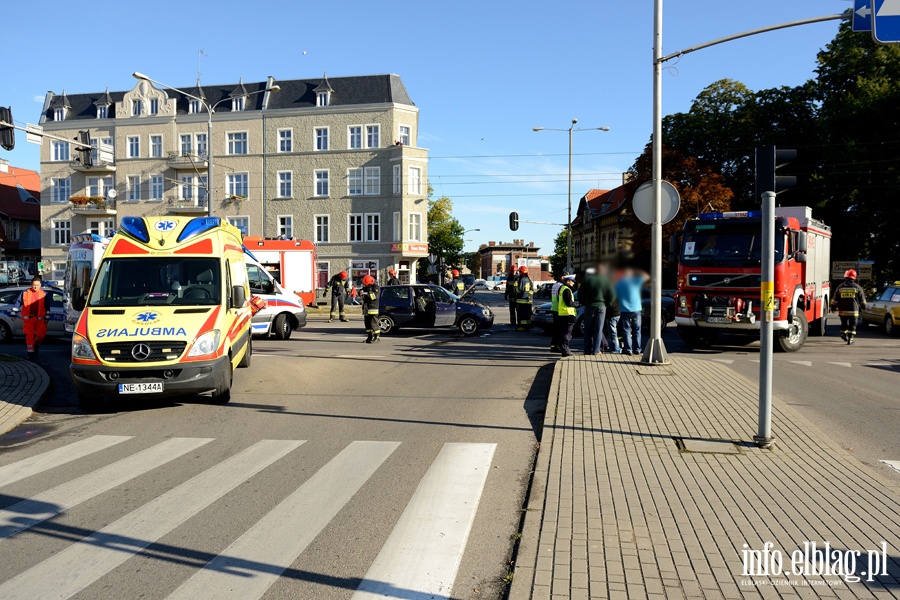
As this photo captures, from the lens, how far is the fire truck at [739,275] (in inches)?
568

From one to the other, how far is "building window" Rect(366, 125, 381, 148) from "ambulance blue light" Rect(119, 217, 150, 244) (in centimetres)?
4258

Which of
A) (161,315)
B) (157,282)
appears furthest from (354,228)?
(161,315)

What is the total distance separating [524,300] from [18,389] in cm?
1451

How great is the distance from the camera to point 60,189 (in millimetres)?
58625

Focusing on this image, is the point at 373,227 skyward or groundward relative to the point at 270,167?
groundward

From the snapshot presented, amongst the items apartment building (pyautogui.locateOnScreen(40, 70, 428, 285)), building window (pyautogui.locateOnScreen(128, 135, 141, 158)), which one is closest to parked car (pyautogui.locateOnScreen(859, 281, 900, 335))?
apartment building (pyautogui.locateOnScreen(40, 70, 428, 285))

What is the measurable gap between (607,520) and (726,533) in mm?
791

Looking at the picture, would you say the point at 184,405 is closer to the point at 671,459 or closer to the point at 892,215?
the point at 671,459

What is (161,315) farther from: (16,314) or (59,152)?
(59,152)

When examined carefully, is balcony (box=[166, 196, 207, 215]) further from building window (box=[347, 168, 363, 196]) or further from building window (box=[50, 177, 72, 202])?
building window (box=[347, 168, 363, 196])

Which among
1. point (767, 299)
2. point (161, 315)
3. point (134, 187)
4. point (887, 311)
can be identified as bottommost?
point (887, 311)

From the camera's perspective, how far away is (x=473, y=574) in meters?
4.47

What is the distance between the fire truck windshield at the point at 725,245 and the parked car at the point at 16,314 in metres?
17.2

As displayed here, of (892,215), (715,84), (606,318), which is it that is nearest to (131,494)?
(606,318)
